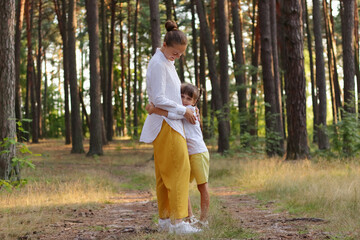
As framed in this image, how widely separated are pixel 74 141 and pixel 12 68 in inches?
503

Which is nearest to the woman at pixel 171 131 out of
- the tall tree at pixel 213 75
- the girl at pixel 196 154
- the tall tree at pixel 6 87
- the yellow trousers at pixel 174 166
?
the yellow trousers at pixel 174 166

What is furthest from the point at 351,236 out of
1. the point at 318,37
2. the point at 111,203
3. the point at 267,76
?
the point at 318,37

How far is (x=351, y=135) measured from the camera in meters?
13.2

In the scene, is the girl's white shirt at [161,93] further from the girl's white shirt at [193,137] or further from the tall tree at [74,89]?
the tall tree at [74,89]

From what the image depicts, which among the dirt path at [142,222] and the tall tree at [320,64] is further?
the tall tree at [320,64]

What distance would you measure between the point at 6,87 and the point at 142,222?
4763 mm

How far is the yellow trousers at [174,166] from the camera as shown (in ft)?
15.9

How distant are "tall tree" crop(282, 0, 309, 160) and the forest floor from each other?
15.6ft

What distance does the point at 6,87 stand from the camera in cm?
916

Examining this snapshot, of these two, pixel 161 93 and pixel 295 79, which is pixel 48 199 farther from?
pixel 295 79

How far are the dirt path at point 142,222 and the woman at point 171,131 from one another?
1.81ft

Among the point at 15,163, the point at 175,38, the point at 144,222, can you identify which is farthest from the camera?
the point at 15,163

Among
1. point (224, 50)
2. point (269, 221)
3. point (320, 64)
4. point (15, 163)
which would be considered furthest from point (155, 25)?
point (269, 221)

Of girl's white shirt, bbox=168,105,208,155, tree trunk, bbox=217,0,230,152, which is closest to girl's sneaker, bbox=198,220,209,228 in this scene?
girl's white shirt, bbox=168,105,208,155
